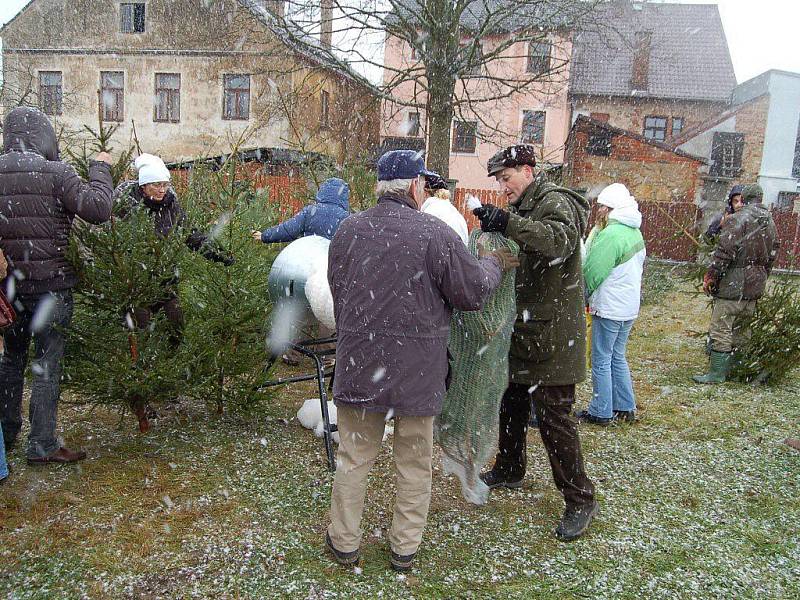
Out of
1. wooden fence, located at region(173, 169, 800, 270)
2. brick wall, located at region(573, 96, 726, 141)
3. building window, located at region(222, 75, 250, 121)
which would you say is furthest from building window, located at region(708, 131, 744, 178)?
building window, located at region(222, 75, 250, 121)

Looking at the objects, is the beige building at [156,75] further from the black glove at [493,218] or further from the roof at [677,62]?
the black glove at [493,218]

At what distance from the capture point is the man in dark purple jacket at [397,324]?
9.69 ft

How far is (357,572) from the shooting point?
10.6 feet

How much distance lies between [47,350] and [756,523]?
14.3ft

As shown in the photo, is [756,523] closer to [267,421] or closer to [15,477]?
[267,421]

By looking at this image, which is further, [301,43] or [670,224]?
[670,224]

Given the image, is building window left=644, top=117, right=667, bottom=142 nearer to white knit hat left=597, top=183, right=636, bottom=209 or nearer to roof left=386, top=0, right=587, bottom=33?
roof left=386, top=0, right=587, bottom=33

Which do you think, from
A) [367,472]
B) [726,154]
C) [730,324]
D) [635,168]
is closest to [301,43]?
[730,324]

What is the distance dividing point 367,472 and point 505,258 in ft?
4.13

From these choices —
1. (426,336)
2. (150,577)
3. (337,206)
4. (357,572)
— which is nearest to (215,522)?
(150,577)

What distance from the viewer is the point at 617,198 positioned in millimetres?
5363

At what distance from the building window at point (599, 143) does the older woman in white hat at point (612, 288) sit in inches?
532

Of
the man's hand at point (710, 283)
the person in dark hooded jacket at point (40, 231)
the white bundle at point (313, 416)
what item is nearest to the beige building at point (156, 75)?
the man's hand at point (710, 283)

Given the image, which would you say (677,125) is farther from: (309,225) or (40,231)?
(40,231)
